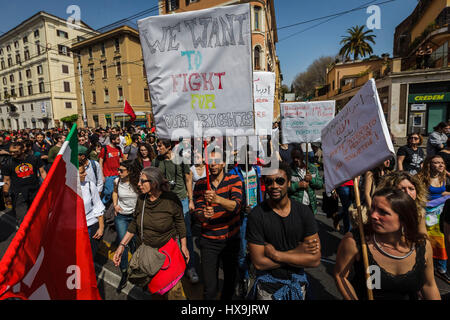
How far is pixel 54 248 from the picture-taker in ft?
4.27

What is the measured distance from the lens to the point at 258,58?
953 inches

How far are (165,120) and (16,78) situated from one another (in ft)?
200

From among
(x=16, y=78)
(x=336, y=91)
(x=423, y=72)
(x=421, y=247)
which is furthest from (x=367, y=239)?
(x=16, y=78)

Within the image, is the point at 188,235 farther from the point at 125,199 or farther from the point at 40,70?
the point at 40,70

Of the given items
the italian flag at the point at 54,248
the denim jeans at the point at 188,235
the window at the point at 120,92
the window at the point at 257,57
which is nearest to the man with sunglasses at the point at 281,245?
the italian flag at the point at 54,248

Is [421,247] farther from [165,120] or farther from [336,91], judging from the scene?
[336,91]

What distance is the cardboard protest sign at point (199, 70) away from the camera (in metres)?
2.34

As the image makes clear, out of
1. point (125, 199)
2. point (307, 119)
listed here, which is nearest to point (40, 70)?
point (125, 199)

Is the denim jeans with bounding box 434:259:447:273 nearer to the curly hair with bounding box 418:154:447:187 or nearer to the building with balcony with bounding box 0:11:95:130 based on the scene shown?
the curly hair with bounding box 418:154:447:187

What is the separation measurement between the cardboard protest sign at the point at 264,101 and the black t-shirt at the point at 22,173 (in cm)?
497

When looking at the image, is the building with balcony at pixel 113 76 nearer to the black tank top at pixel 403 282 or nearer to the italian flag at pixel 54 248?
the italian flag at pixel 54 248

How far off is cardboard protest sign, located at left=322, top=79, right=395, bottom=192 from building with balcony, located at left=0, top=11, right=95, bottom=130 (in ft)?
143

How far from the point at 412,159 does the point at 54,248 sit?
19.0 feet

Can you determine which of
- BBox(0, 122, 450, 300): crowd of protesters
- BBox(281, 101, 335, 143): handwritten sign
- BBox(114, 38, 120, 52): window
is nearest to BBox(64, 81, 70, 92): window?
BBox(114, 38, 120, 52): window
